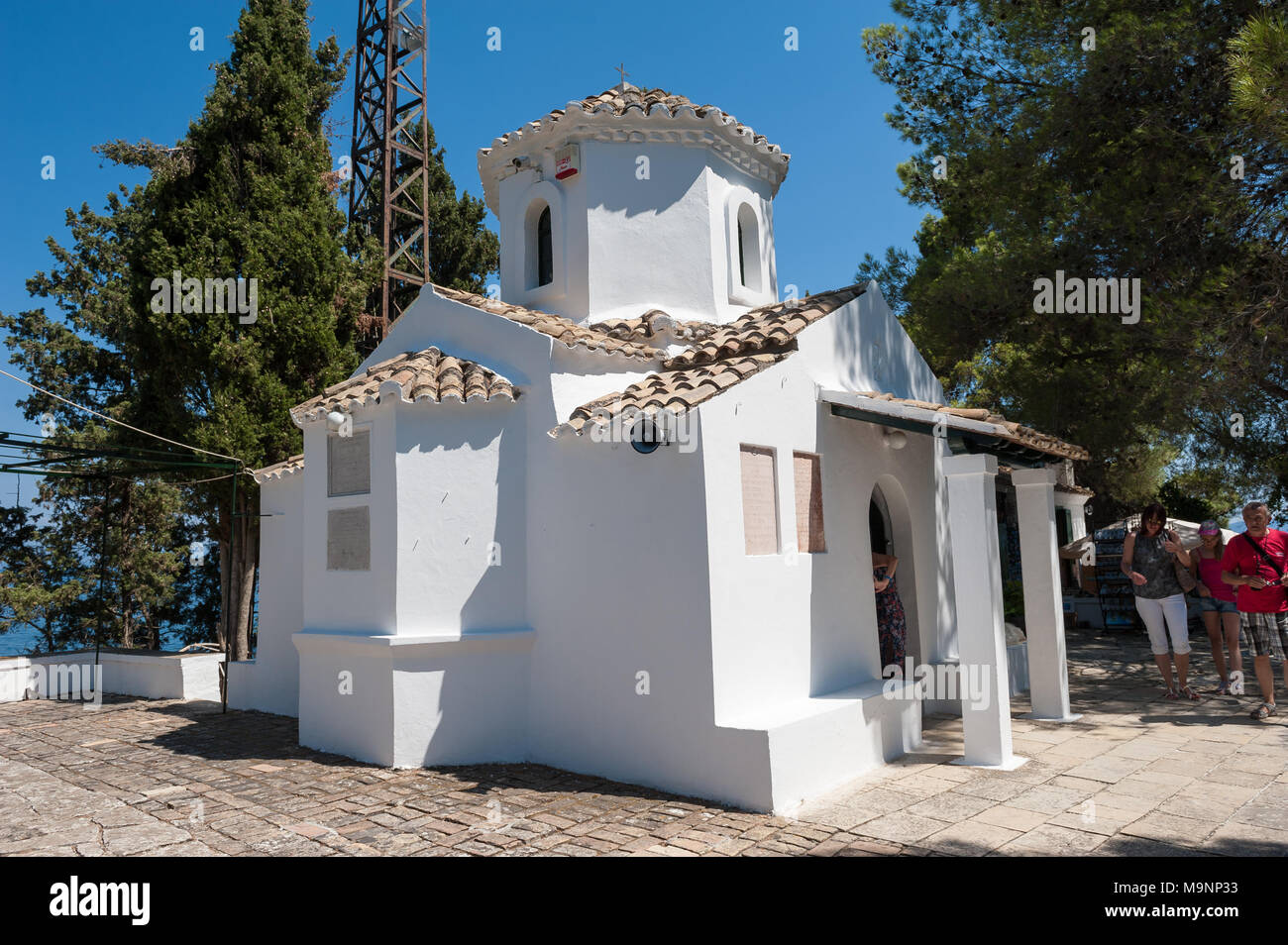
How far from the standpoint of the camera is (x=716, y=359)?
25.8ft

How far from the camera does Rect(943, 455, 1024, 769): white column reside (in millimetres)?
6543

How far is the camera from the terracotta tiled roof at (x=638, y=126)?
31.1ft

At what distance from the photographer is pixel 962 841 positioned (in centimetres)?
491

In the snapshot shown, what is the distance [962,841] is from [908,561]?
4479 millimetres

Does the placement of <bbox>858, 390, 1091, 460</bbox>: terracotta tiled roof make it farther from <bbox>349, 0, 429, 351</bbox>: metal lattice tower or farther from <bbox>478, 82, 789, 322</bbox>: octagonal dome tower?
<bbox>349, 0, 429, 351</bbox>: metal lattice tower

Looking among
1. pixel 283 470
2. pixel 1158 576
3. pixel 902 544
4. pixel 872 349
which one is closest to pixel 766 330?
pixel 872 349

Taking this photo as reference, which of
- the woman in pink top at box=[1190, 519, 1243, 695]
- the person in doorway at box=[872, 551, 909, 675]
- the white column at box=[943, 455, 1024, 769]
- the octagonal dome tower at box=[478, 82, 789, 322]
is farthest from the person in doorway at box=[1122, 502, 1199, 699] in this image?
the octagonal dome tower at box=[478, 82, 789, 322]

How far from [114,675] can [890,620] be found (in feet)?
41.2

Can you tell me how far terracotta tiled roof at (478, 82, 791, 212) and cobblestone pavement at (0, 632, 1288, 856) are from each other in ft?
23.8

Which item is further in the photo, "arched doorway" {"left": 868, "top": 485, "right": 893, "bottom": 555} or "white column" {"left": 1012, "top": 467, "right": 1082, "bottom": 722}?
"arched doorway" {"left": 868, "top": 485, "right": 893, "bottom": 555}

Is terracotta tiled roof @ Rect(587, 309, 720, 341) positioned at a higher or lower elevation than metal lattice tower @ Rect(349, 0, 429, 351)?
lower
